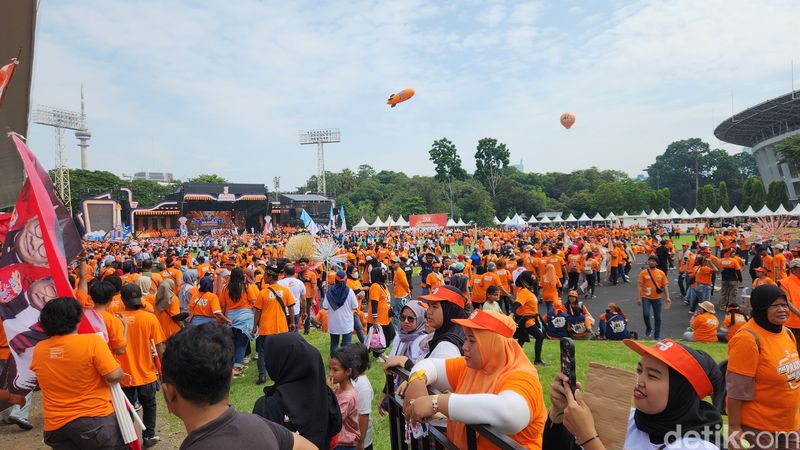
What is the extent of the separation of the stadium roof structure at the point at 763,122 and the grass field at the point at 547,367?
7057 cm

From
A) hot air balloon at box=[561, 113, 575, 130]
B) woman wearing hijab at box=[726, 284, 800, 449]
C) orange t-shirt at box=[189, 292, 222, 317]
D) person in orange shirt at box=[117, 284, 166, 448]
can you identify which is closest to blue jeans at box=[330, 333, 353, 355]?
orange t-shirt at box=[189, 292, 222, 317]

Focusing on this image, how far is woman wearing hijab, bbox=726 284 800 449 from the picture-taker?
301 cm

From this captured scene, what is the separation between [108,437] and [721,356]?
Answer: 26.0ft

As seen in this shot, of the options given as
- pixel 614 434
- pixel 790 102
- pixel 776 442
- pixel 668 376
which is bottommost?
pixel 776 442

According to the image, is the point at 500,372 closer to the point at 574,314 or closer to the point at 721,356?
the point at 721,356

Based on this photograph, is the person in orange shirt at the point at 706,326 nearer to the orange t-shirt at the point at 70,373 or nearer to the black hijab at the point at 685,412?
the black hijab at the point at 685,412

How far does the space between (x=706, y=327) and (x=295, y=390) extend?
7.88 m

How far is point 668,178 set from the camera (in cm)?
8725

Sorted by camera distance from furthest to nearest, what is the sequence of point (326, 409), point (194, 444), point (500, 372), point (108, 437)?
point (108, 437) < point (326, 409) < point (500, 372) < point (194, 444)

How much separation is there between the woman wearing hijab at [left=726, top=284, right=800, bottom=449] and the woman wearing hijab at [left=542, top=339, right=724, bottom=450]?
1622mm

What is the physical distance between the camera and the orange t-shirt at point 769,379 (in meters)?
3.01

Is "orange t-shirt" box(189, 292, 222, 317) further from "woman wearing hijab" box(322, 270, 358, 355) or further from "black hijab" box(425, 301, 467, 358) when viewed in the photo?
"black hijab" box(425, 301, 467, 358)

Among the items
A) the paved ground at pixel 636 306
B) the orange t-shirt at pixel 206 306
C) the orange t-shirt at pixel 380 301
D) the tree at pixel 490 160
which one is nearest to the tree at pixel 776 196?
the tree at pixel 490 160

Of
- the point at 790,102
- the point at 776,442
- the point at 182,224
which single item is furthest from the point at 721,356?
the point at 790,102
